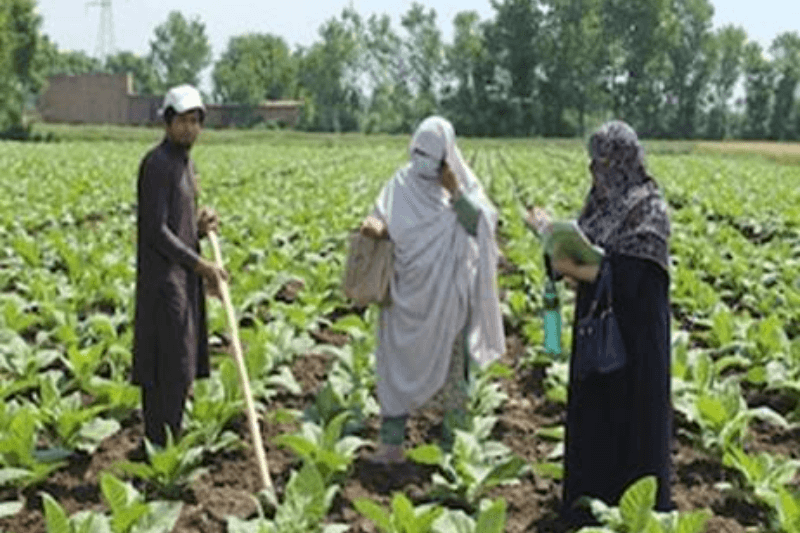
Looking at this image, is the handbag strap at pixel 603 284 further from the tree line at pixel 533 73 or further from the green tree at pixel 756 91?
the green tree at pixel 756 91

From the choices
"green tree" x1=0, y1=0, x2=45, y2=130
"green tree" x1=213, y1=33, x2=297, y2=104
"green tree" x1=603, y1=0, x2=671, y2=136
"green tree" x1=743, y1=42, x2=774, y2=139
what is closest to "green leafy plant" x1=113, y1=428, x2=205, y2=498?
"green tree" x1=0, y1=0, x2=45, y2=130

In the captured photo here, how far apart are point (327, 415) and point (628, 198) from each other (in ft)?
8.50

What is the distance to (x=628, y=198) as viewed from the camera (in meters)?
4.44

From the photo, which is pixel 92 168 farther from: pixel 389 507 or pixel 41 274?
pixel 389 507

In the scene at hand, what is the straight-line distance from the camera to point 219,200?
18453 millimetres

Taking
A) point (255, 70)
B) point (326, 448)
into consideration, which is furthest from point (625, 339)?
point (255, 70)

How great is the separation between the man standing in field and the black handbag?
177 cm

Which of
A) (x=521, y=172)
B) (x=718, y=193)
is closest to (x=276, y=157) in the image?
(x=521, y=172)

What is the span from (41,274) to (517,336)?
428 cm

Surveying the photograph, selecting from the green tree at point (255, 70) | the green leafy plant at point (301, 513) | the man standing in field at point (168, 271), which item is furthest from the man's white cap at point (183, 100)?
the green tree at point (255, 70)

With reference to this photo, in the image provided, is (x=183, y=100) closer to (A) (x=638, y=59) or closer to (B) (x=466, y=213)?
(B) (x=466, y=213)

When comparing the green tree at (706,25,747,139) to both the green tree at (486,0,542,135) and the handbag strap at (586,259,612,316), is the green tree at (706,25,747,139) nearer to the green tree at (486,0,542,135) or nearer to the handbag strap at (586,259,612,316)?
the green tree at (486,0,542,135)

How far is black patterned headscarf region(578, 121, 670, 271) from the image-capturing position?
441 centimetres

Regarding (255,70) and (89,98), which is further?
(255,70)
